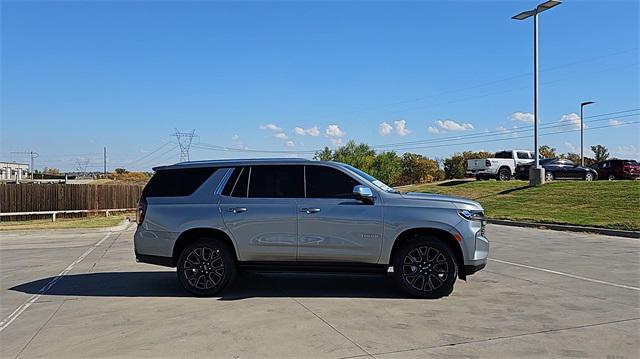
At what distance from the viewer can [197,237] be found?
809cm

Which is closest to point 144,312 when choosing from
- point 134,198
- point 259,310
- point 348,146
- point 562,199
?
point 259,310

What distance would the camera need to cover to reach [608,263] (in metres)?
11.2

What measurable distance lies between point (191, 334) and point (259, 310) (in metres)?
1.23

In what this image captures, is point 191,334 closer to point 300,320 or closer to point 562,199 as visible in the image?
point 300,320

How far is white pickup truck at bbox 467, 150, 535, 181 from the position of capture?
3694cm

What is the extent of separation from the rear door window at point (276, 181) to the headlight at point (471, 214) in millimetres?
2264

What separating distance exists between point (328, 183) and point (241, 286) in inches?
87.3

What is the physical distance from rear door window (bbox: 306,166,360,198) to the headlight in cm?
152

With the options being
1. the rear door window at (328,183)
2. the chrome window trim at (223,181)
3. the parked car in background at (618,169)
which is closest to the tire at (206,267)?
the chrome window trim at (223,181)

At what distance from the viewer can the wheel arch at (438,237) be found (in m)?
7.67

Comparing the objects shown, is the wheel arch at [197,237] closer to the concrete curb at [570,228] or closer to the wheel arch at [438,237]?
the wheel arch at [438,237]

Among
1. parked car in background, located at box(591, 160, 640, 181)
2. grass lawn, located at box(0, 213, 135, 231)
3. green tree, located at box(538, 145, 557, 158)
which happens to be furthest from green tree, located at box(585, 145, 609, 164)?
grass lawn, located at box(0, 213, 135, 231)

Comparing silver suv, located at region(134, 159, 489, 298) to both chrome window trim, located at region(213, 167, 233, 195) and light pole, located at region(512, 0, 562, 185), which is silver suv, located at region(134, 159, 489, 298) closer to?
chrome window trim, located at region(213, 167, 233, 195)

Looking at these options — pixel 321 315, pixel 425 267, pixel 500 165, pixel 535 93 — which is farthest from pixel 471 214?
pixel 500 165
